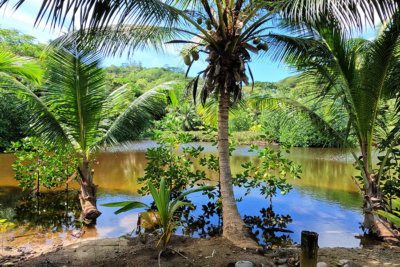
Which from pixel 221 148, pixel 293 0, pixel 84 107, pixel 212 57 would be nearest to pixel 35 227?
pixel 84 107

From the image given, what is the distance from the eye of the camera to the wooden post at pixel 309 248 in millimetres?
2287

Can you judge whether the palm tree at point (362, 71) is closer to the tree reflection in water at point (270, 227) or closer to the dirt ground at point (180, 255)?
the dirt ground at point (180, 255)

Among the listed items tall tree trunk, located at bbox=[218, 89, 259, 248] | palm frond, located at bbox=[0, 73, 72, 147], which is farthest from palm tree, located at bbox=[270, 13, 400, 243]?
palm frond, located at bbox=[0, 73, 72, 147]

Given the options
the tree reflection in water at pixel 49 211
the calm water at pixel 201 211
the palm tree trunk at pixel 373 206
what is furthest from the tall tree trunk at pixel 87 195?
the palm tree trunk at pixel 373 206

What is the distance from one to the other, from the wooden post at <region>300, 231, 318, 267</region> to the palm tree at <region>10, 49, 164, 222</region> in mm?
3620

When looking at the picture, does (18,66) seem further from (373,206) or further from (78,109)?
(373,206)

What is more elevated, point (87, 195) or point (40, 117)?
point (40, 117)

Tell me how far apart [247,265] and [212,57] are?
2708 mm

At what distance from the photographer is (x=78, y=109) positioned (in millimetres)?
4617

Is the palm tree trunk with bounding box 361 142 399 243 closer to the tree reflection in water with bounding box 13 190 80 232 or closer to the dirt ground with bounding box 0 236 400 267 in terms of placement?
the dirt ground with bounding box 0 236 400 267

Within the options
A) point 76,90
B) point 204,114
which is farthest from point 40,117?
point 204,114

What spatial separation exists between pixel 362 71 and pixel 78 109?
4725 mm

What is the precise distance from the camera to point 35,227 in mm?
4625

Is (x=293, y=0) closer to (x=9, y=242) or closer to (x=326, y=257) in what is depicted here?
(x=326, y=257)
